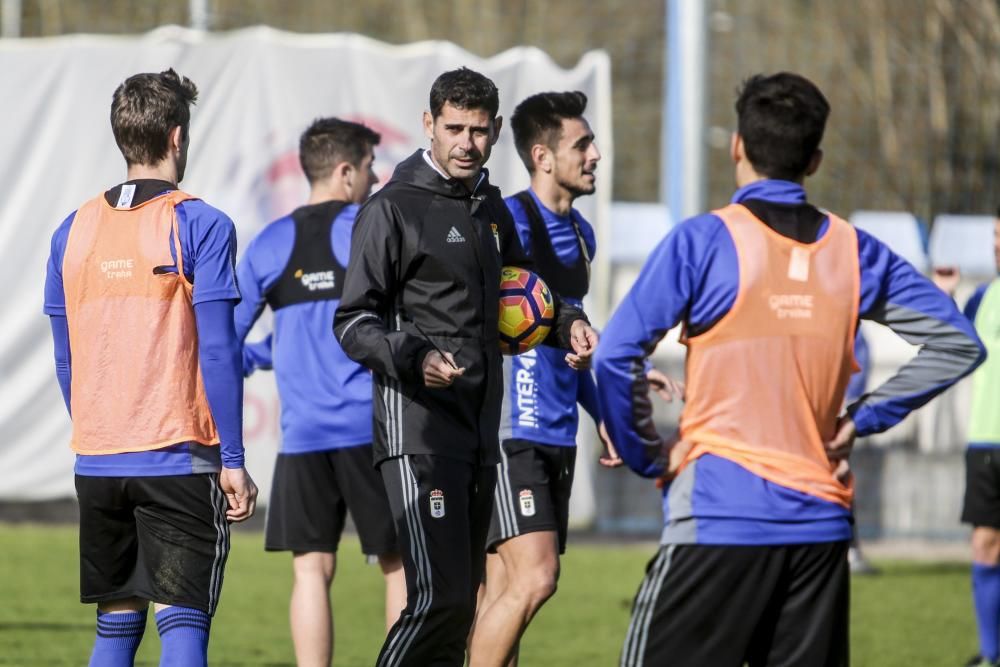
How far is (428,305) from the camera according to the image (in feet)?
15.1

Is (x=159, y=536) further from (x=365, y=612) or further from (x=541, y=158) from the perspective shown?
(x=365, y=612)

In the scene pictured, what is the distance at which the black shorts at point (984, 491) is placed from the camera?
765 centimetres

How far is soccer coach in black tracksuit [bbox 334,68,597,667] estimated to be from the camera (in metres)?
4.48

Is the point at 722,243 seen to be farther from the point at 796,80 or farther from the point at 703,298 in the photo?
the point at 796,80

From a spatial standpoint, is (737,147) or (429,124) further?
(429,124)

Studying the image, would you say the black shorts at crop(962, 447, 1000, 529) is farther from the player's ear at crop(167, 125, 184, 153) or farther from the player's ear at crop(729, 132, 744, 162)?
the player's ear at crop(167, 125, 184, 153)

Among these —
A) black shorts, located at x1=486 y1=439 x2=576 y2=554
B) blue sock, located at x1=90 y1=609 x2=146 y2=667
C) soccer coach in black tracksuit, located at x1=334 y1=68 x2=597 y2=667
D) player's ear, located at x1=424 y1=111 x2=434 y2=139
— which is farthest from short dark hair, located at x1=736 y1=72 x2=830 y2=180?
blue sock, located at x1=90 y1=609 x2=146 y2=667

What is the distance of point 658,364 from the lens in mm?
12211

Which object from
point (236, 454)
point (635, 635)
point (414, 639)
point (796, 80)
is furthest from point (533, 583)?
point (796, 80)

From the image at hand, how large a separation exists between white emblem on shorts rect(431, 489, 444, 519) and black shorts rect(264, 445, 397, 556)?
61.5 inches

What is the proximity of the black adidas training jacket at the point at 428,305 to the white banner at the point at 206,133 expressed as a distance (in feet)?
22.9

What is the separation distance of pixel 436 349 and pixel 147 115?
1125 mm

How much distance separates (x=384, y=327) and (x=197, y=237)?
2.01ft

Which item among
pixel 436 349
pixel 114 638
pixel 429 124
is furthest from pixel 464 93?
pixel 114 638
